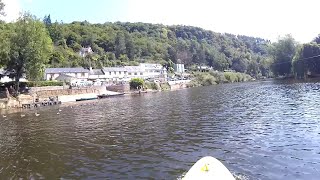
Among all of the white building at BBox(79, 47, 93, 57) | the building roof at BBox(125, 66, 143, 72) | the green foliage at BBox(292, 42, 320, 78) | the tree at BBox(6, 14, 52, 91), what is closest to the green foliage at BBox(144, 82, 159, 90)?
the building roof at BBox(125, 66, 143, 72)

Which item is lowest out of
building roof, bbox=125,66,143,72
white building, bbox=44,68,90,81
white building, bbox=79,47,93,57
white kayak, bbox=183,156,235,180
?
white kayak, bbox=183,156,235,180

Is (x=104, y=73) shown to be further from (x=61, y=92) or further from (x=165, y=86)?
(x=61, y=92)

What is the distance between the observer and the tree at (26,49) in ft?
240

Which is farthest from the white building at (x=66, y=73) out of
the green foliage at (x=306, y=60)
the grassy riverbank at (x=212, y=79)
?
the green foliage at (x=306, y=60)

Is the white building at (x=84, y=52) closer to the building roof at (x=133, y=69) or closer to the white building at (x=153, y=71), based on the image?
the white building at (x=153, y=71)

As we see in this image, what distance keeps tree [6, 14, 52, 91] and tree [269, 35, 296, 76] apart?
11826 cm

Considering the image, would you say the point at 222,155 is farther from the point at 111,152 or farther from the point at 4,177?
the point at 4,177

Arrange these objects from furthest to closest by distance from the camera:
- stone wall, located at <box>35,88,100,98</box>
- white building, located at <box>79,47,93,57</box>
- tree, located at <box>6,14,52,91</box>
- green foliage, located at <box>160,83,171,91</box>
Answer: white building, located at <box>79,47,93,57</box>, green foliage, located at <box>160,83,171,91</box>, stone wall, located at <box>35,88,100,98</box>, tree, located at <box>6,14,52,91</box>

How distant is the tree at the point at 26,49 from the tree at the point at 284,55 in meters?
118

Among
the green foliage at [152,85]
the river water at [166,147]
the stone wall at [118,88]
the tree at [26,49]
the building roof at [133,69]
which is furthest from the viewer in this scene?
the building roof at [133,69]

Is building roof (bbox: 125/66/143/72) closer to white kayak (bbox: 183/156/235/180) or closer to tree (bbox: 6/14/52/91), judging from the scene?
tree (bbox: 6/14/52/91)

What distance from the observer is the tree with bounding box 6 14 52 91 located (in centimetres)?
7316

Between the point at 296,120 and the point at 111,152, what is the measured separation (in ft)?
65.2

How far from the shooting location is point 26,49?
73.0 m
